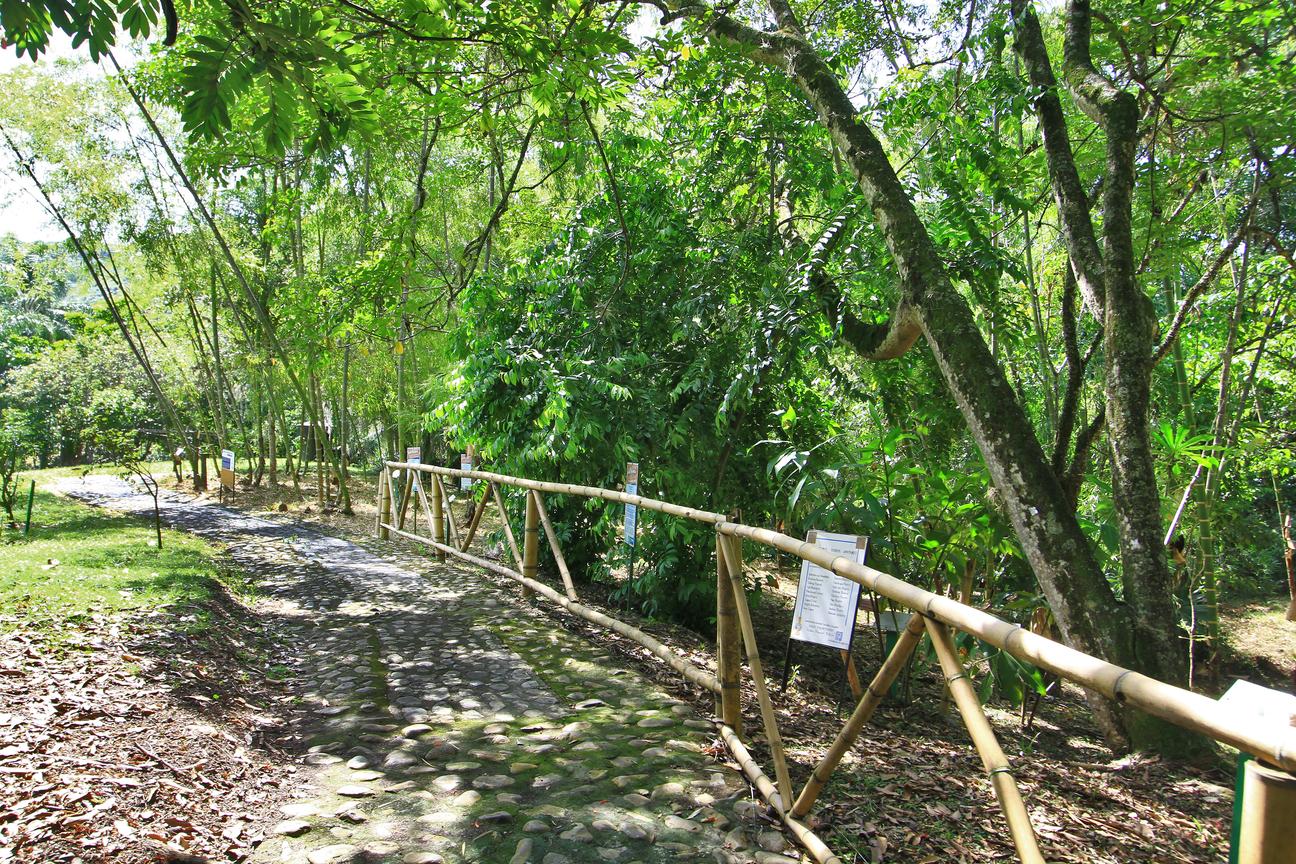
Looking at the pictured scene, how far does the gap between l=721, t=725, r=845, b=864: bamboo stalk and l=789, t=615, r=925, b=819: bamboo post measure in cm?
8

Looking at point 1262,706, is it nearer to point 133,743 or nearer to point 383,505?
point 133,743

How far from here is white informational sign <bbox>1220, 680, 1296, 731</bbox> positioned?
1.04 m

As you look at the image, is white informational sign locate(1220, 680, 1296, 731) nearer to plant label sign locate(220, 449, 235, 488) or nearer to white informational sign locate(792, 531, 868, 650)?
white informational sign locate(792, 531, 868, 650)

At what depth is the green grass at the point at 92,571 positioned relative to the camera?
14.4 feet

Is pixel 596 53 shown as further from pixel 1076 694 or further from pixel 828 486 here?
pixel 1076 694

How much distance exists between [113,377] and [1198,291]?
88.1ft

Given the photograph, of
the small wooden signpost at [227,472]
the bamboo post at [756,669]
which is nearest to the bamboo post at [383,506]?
the small wooden signpost at [227,472]

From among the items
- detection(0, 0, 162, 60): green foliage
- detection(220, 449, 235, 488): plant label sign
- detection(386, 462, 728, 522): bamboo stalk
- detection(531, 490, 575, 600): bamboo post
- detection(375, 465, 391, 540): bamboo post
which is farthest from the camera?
detection(220, 449, 235, 488): plant label sign

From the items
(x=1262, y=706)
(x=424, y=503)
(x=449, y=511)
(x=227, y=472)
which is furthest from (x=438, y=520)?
(x=227, y=472)

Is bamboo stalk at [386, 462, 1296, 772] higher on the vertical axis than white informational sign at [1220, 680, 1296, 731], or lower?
lower

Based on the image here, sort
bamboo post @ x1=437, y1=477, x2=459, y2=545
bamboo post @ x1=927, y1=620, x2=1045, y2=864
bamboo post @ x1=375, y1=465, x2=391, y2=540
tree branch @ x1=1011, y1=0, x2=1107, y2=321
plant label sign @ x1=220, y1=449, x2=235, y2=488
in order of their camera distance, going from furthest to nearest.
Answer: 1. plant label sign @ x1=220, y1=449, x2=235, y2=488
2. bamboo post @ x1=375, y1=465, x2=391, y2=540
3. bamboo post @ x1=437, y1=477, x2=459, y2=545
4. tree branch @ x1=1011, y1=0, x2=1107, y2=321
5. bamboo post @ x1=927, y1=620, x2=1045, y2=864

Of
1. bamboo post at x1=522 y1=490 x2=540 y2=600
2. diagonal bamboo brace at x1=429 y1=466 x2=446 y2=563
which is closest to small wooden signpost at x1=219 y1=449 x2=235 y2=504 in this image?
diagonal bamboo brace at x1=429 y1=466 x2=446 y2=563

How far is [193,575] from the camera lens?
6.04m

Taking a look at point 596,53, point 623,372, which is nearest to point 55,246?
point 623,372
